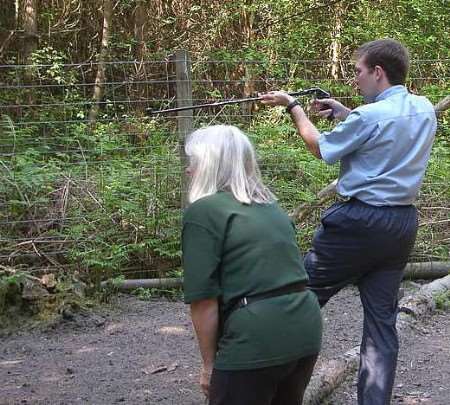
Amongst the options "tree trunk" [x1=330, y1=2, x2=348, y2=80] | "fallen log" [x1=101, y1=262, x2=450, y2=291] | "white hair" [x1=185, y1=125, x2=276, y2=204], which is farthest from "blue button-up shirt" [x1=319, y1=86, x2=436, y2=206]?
"tree trunk" [x1=330, y1=2, x2=348, y2=80]

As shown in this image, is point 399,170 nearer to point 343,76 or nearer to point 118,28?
point 343,76

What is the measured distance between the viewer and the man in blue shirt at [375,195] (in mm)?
3154

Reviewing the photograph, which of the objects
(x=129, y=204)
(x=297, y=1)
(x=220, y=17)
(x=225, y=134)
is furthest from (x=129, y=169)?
(x=297, y=1)

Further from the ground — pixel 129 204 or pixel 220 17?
pixel 220 17

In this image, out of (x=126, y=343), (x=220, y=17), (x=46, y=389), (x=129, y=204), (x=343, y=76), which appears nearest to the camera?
(x=46, y=389)

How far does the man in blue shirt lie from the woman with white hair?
0.93 metres

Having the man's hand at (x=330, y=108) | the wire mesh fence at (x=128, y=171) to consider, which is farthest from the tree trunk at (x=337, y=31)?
the man's hand at (x=330, y=108)

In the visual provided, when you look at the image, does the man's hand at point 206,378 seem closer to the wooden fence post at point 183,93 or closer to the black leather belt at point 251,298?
the black leather belt at point 251,298

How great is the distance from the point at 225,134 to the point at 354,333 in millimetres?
3139

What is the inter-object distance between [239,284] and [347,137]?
3.82 ft

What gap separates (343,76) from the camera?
8547mm

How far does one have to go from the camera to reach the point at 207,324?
2.28 meters

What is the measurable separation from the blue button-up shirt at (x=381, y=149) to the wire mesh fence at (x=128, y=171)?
10.2 feet

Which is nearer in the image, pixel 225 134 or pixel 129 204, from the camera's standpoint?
pixel 225 134
